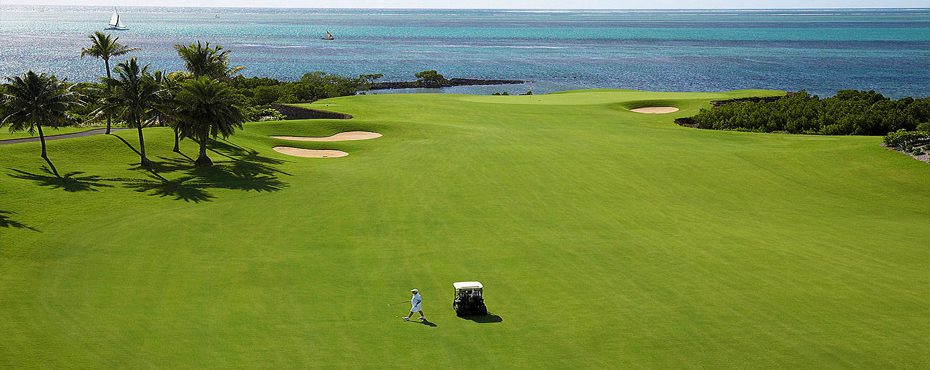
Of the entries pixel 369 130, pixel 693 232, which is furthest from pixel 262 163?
pixel 693 232

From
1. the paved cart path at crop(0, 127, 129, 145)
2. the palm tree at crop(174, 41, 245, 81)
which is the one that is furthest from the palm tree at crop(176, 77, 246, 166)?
the palm tree at crop(174, 41, 245, 81)

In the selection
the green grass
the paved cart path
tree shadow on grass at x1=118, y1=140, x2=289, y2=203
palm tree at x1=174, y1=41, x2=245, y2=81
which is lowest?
the green grass

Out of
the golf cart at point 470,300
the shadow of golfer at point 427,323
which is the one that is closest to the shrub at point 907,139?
the golf cart at point 470,300

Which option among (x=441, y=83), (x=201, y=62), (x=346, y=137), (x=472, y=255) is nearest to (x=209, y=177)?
(x=346, y=137)

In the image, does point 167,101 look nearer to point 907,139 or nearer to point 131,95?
point 131,95

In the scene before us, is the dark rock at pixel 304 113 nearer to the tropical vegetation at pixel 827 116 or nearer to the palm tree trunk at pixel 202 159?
the palm tree trunk at pixel 202 159

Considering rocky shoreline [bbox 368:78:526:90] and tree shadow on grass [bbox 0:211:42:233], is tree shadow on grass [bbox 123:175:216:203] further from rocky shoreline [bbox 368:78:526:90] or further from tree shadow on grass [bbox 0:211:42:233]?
rocky shoreline [bbox 368:78:526:90]
